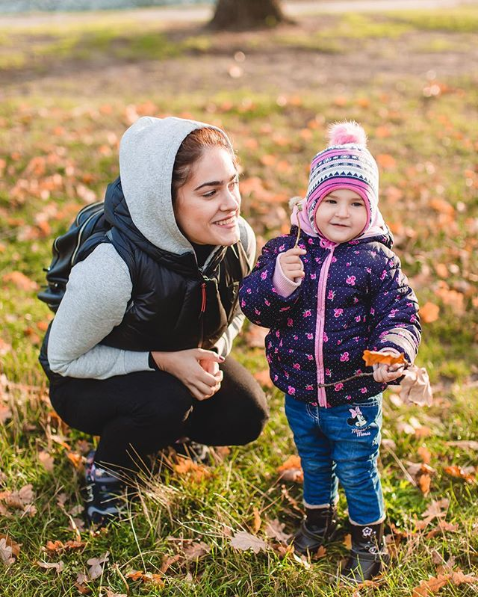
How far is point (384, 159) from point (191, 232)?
381 cm

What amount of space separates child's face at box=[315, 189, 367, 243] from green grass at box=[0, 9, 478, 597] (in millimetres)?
1164

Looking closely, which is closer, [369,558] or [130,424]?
[369,558]

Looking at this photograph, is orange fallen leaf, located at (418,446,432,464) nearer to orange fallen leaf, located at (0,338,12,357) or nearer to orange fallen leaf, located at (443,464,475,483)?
orange fallen leaf, located at (443,464,475,483)

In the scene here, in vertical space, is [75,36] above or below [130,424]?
above

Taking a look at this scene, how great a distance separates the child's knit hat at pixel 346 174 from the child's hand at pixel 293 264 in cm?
15

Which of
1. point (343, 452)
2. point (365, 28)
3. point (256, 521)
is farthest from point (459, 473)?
point (365, 28)

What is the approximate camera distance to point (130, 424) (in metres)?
2.70

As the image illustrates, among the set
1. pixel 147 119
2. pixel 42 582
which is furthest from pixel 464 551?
pixel 147 119

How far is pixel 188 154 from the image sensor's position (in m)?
2.40

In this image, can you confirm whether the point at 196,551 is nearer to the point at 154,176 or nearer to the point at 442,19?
the point at 154,176

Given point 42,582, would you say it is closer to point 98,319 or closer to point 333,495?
point 98,319

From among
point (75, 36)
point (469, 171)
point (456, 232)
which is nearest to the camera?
point (456, 232)

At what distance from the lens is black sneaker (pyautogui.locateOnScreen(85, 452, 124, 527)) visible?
2.75m

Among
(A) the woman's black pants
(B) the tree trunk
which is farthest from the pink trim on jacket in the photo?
(B) the tree trunk
